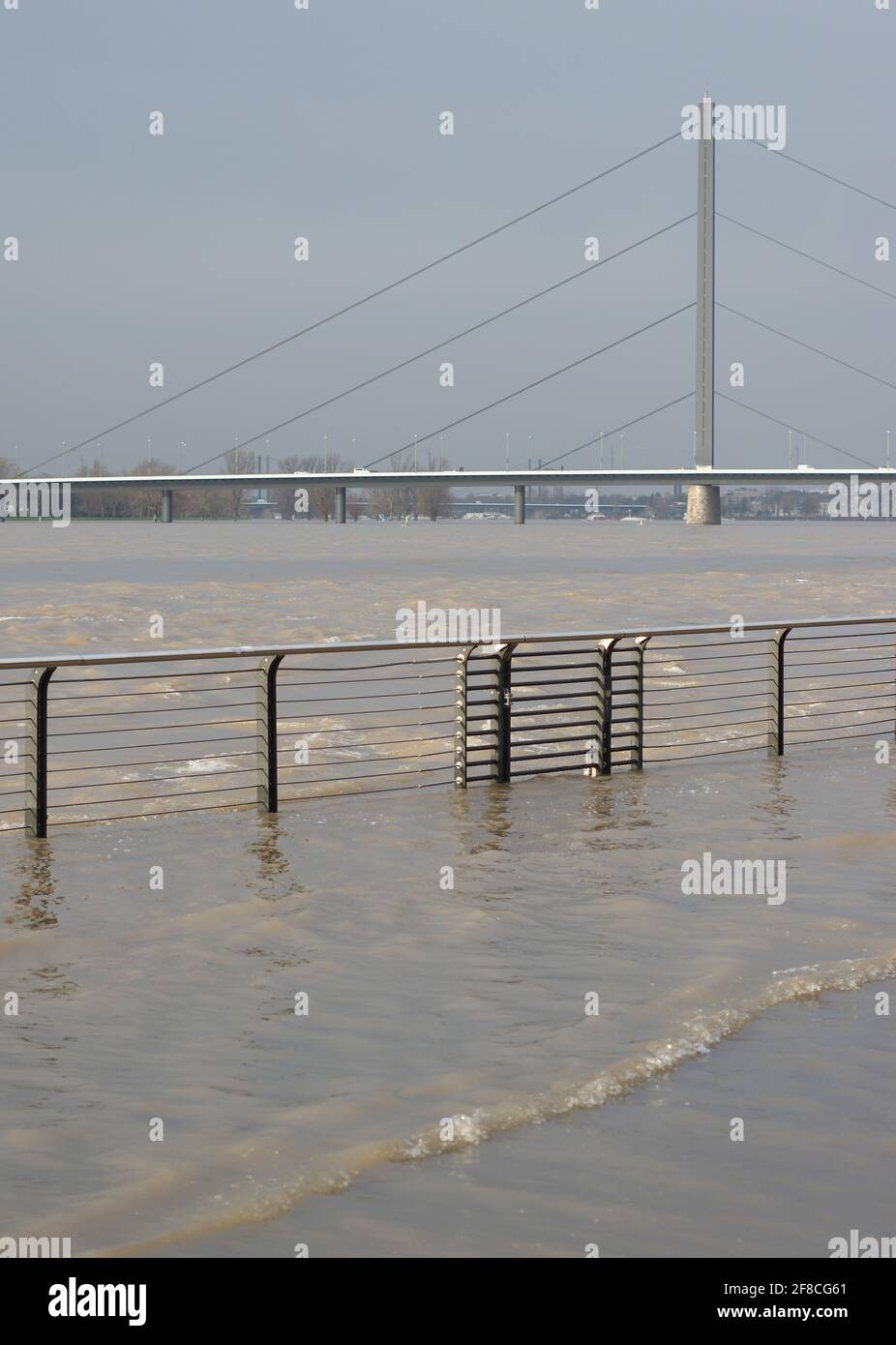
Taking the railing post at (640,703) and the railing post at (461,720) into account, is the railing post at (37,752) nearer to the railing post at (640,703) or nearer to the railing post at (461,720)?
the railing post at (461,720)

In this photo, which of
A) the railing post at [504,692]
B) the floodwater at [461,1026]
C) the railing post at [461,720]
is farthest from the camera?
the railing post at [461,720]

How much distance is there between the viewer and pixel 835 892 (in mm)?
5902

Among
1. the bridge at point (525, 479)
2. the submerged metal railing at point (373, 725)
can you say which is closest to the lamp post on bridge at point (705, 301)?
the bridge at point (525, 479)

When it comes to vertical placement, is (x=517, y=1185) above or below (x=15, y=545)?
below

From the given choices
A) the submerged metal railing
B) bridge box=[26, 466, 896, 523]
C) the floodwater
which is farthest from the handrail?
bridge box=[26, 466, 896, 523]

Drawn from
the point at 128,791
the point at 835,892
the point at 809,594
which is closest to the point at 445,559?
the point at 809,594

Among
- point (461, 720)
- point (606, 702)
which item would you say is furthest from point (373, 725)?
point (461, 720)

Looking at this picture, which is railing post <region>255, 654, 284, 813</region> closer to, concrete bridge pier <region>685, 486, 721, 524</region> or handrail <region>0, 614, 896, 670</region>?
handrail <region>0, 614, 896, 670</region>

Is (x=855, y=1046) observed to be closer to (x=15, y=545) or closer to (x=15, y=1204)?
(x=15, y=1204)

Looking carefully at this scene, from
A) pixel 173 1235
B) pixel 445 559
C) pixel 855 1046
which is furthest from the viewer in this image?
pixel 445 559

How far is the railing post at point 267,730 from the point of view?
703 cm

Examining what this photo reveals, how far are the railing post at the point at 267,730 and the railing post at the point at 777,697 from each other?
2.87 meters
